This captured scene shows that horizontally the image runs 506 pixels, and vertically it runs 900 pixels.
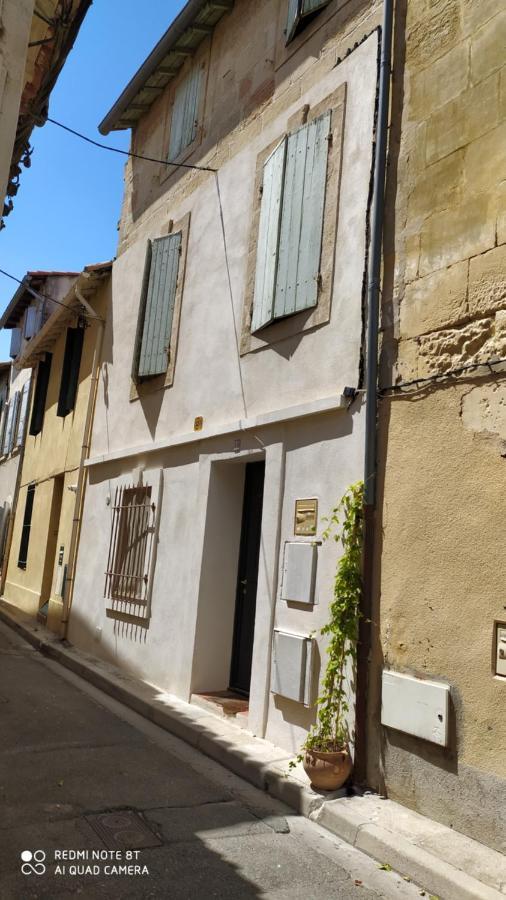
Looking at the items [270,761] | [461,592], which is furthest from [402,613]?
[270,761]

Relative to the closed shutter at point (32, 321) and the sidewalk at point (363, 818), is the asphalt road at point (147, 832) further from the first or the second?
the closed shutter at point (32, 321)

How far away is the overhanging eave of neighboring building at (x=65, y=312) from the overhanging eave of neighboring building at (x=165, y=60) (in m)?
2.27

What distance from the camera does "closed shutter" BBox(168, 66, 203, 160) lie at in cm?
915

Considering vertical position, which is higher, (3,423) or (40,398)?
(3,423)

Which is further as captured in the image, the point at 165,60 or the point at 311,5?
the point at 165,60

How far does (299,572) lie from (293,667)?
0.71m

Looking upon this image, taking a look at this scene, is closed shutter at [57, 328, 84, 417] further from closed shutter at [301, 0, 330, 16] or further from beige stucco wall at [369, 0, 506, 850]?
beige stucco wall at [369, 0, 506, 850]

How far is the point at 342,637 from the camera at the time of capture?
4773 mm

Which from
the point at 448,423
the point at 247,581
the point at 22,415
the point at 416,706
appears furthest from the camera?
the point at 22,415

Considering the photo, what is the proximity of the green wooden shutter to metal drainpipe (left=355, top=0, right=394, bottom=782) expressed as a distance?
381cm

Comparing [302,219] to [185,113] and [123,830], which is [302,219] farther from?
[123,830]

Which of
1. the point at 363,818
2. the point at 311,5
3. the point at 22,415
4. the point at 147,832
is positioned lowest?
the point at 147,832

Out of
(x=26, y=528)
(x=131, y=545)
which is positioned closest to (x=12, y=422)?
(x=26, y=528)

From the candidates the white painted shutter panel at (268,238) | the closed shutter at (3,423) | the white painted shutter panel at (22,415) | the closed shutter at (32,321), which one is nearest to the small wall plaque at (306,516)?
the white painted shutter panel at (268,238)
